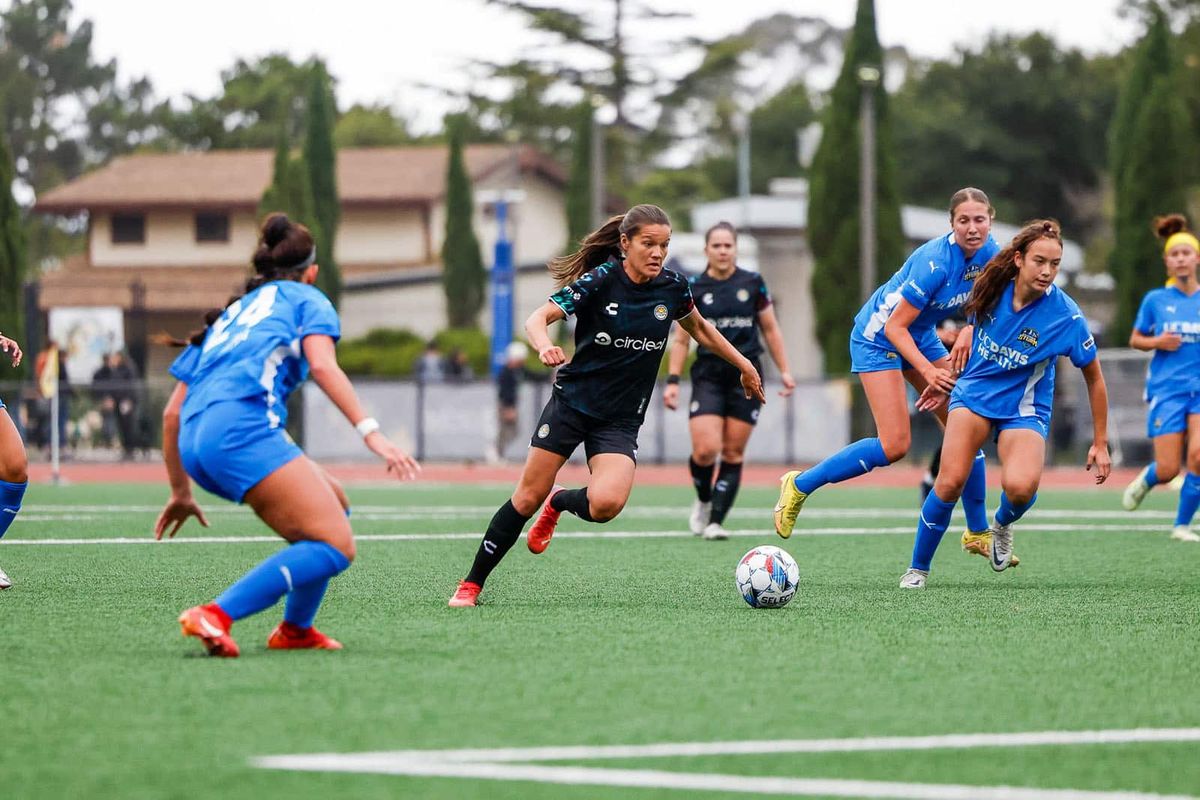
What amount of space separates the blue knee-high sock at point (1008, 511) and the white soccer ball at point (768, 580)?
58.7 inches

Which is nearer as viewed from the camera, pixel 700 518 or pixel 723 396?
pixel 723 396

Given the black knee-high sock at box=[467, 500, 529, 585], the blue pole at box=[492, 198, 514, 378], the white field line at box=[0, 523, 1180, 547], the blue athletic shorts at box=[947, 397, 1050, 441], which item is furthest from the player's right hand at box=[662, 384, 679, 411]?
the blue pole at box=[492, 198, 514, 378]

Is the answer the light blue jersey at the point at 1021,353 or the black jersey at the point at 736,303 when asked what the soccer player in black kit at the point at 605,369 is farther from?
the black jersey at the point at 736,303

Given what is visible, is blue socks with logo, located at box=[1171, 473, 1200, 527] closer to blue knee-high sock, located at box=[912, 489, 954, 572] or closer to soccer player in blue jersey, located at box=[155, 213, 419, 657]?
blue knee-high sock, located at box=[912, 489, 954, 572]

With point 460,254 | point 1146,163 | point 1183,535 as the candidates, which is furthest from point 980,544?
point 460,254

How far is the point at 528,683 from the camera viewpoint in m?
5.93

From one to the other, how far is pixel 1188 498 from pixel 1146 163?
24.5 m

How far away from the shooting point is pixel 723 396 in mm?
13320

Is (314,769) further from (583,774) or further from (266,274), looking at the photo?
(266,274)

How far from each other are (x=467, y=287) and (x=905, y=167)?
771 inches

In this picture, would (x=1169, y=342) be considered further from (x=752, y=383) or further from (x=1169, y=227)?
(x=752, y=383)

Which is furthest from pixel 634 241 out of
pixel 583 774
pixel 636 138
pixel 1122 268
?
pixel 636 138

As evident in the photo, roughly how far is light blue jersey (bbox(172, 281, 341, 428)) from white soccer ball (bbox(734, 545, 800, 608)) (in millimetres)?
2602

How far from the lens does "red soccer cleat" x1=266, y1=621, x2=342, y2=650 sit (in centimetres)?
674
